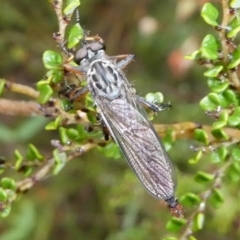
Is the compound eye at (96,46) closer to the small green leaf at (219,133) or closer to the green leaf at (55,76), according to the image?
the green leaf at (55,76)

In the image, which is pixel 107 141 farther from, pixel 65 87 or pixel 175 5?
A: pixel 175 5

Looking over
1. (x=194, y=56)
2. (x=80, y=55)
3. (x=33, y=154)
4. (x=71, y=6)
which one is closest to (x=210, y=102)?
(x=194, y=56)

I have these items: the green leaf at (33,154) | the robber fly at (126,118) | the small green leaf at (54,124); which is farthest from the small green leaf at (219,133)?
the green leaf at (33,154)

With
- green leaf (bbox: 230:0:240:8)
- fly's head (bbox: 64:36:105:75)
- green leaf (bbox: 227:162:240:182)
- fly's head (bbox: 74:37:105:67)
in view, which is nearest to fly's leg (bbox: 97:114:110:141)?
fly's head (bbox: 64:36:105:75)

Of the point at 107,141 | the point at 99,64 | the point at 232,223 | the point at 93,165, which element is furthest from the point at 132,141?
the point at 93,165

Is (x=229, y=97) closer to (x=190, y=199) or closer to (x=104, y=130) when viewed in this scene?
(x=190, y=199)
